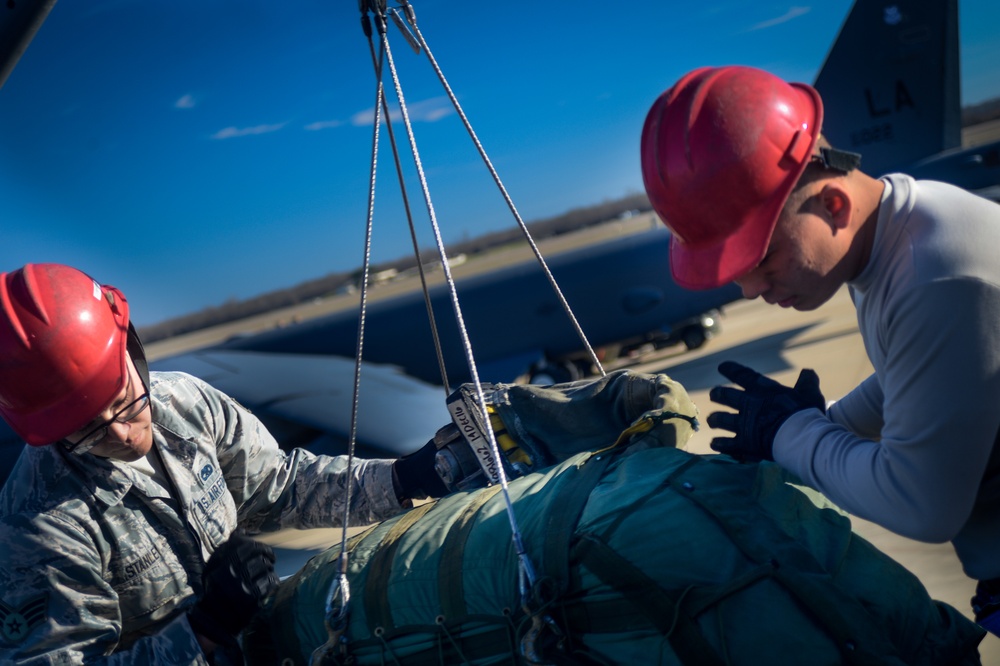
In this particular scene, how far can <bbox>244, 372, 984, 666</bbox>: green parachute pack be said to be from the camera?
1.65 metres

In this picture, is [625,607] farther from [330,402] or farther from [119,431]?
[330,402]

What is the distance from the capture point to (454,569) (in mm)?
1986

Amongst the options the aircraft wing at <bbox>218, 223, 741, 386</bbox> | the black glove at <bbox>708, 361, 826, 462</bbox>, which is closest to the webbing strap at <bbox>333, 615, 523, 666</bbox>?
the black glove at <bbox>708, 361, 826, 462</bbox>

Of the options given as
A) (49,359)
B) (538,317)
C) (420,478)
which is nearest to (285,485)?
(420,478)

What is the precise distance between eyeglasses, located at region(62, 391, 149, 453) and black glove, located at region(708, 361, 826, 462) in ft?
5.66

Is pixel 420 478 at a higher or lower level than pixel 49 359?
lower

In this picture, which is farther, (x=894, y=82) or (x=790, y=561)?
(x=894, y=82)

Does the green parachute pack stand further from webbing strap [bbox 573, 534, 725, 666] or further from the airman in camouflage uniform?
the airman in camouflage uniform

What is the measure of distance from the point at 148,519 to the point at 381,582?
0.84 meters

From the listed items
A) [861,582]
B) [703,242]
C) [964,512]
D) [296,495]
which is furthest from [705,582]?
[296,495]

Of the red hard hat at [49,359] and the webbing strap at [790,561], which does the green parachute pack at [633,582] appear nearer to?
the webbing strap at [790,561]

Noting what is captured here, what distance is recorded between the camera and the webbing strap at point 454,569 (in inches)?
76.7

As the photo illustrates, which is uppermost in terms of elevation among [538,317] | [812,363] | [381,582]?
[381,582]

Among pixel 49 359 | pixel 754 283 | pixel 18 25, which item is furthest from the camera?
pixel 18 25
